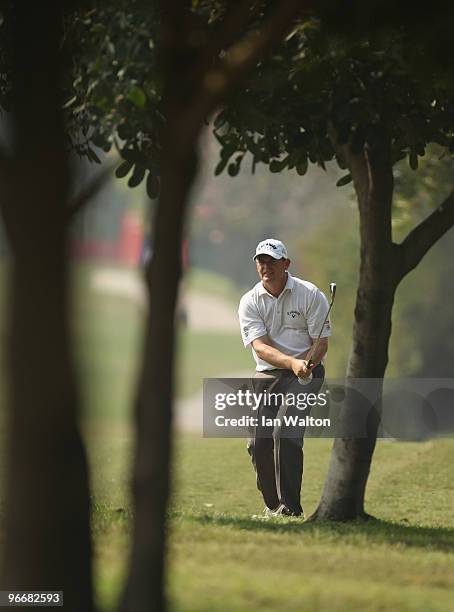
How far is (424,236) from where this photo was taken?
38.8ft

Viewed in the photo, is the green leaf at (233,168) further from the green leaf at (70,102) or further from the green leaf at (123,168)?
the green leaf at (70,102)

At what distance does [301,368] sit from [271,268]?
32.6 inches

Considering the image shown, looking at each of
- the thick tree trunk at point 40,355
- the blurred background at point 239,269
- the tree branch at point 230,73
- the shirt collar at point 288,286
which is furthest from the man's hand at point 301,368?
the blurred background at point 239,269

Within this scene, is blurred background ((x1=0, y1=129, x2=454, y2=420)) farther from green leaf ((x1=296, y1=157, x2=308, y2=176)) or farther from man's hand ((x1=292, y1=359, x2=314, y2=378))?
man's hand ((x1=292, y1=359, x2=314, y2=378))

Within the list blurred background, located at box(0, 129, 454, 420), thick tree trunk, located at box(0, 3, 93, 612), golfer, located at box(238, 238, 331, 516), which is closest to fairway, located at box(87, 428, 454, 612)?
golfer, located at box(238, 238, 331, 516)

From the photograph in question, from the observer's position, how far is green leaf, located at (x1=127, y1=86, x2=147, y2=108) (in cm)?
956

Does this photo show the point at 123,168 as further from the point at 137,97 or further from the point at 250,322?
the point at 250,322

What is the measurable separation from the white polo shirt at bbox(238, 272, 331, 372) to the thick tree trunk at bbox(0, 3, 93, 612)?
16.8 feet

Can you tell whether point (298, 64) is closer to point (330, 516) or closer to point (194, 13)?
point (194, 13)

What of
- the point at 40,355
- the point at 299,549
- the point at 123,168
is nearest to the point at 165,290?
the point at 40,355

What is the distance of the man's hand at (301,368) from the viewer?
37.8ft

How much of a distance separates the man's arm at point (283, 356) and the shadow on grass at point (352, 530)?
3.52ft

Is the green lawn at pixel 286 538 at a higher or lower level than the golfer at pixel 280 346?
lower

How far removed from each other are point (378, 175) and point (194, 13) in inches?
76.0
